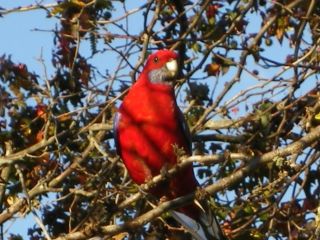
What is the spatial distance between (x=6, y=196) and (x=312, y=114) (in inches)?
65.4

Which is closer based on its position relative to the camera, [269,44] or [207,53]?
[207,53]

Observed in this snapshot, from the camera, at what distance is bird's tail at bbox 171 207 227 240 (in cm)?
550

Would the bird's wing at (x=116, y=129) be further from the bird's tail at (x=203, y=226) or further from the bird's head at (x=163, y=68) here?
the bird's tail at (x=203, y=226)

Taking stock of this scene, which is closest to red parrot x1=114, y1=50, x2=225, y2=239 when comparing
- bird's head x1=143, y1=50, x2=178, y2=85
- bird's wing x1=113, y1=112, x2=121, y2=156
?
bird's wing x1=113, y1=112, x2=121, y2=156

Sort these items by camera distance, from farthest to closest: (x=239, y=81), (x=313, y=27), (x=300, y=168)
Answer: (x=313, y=27) → (x=239, y=81) → (x=300, y=168)

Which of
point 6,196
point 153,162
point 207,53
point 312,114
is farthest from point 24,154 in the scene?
point 312,114

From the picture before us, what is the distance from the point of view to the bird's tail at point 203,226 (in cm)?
550

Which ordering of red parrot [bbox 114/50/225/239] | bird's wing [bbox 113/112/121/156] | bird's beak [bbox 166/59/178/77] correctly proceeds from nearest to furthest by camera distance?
red parrot [bbox 114/50/225/239] → bird's wing [bbox 113/112/121/156] → bird's beak [bbox 166/59/178/77]

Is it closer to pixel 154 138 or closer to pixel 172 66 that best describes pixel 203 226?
pixel 154 138

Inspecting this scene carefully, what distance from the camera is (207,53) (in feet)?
19.0

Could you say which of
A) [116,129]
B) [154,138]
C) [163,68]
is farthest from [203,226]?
[163,68]

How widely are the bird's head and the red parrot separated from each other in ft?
0.37

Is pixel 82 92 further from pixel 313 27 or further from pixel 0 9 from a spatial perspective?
pixel 313 27

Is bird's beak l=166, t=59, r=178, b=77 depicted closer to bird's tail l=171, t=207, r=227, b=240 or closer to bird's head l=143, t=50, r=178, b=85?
bird's head l=143, t=50, r=178, b=85
